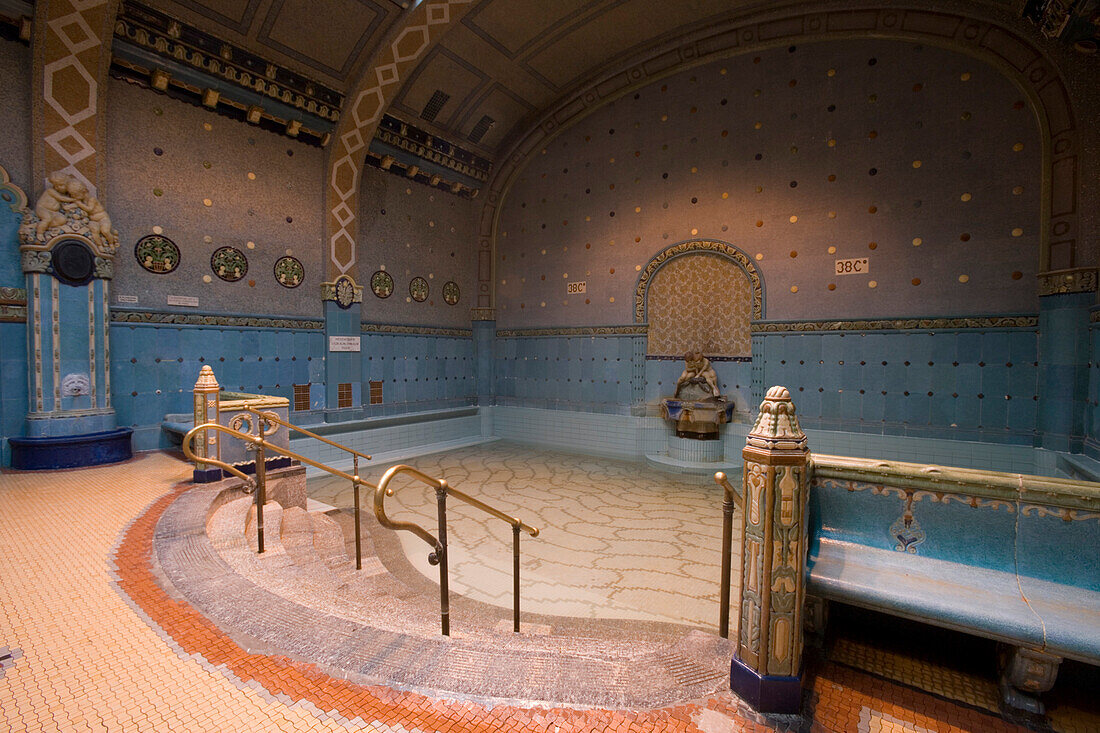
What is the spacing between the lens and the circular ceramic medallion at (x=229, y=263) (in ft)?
23.2

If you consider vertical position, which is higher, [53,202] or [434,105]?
[434,105]

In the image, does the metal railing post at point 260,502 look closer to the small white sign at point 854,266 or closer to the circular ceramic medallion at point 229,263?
the circular ceramic medallion at point 229,263

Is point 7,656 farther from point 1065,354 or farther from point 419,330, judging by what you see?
point 1065,354

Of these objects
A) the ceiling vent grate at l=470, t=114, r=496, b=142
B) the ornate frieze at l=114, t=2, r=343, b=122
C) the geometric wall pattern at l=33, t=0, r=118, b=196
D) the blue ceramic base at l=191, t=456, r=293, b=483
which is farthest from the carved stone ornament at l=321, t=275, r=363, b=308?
the ceiling vent grate at l=470, t=114, r=496, b=142

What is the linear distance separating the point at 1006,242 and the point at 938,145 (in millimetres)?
1620

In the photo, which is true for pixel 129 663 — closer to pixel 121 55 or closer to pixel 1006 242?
pixel 121 55

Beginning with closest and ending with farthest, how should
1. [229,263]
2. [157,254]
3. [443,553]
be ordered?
[443,553]
[157,254]
[229,263]

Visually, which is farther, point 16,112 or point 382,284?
point 382,284

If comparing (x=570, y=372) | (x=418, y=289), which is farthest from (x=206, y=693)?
(x=418, y=289)

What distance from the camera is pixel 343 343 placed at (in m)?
8.54

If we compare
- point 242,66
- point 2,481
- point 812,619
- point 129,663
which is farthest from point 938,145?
point 2,481

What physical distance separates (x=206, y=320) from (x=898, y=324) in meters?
10.2

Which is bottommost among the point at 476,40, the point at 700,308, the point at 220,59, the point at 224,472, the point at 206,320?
the point at 224,472

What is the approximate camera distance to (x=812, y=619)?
7.77 feet
